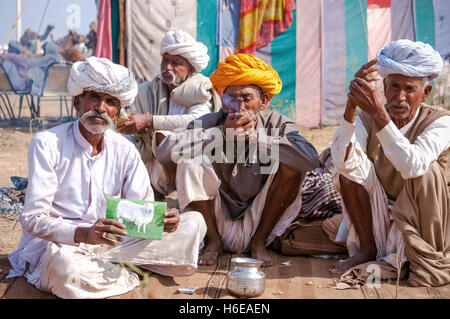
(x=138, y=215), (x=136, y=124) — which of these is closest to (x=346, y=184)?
(x=138, y=215)

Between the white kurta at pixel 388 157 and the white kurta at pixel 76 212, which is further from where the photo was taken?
the white kurta at pixel 388 157

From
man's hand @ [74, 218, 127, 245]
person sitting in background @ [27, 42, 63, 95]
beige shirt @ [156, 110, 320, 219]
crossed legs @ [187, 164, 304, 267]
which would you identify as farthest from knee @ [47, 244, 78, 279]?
person sitting in background @ [27, 42, 63, 95]

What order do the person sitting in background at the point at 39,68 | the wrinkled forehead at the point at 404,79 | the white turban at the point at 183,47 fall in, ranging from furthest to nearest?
1. the person sitting in background at the point at 39,68
2. the white turban at the point at 183,47
3. the wrinkled forehead at the point at 404,79

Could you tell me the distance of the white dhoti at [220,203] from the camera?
12.3 ft

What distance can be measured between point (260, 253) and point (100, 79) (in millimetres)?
1626

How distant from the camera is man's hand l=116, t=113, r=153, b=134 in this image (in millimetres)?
5109

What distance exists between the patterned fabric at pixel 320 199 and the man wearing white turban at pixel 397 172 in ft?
2.49

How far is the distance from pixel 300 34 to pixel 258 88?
5817mm

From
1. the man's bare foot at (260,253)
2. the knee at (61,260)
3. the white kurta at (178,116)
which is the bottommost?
the man's bare foot at (260,253)

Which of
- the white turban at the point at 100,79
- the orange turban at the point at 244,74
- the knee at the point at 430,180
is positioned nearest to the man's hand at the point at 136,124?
the orange turban at the point at 244,74

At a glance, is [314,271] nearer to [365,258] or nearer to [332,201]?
[365,258]

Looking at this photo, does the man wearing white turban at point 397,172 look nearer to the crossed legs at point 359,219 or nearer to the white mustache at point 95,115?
the crossed legs at point 359,219

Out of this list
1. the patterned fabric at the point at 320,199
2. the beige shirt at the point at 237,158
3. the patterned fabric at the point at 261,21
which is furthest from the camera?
the patterned fabric at the point at 261,21

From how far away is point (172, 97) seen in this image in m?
5.43
